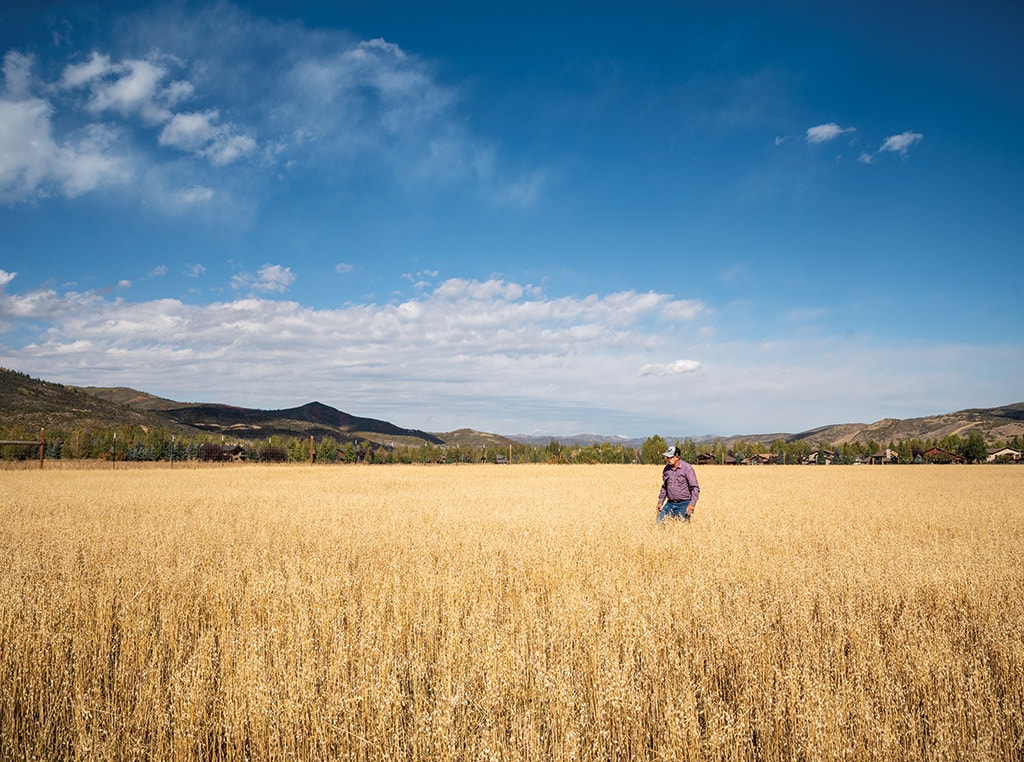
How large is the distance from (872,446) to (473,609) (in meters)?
146

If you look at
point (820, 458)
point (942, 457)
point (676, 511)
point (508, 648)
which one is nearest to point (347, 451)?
point (676, 511)

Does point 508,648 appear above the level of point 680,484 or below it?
below

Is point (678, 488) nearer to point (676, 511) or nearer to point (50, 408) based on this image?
point (676, 511)

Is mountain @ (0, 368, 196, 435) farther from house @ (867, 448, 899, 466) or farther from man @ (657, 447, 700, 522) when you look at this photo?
house @ (867, 448, 899, 466)

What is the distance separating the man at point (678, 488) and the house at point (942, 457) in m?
125

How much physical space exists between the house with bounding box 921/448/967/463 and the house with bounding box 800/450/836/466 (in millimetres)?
19146

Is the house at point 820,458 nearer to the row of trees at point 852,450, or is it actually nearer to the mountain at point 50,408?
the row of trees at point 852,450

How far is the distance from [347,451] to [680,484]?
94952 millimetres

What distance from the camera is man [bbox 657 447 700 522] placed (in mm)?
12102

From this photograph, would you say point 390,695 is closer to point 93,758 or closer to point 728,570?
point 93,758

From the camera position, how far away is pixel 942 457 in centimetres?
10506

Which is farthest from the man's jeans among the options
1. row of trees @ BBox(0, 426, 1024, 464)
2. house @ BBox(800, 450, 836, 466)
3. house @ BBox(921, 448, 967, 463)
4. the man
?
house @ BBox(800, 450, 836, 466)

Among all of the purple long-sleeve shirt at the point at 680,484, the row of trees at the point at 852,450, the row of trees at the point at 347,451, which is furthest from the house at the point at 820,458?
the purple long-sleeve shirt at the point at 680,484

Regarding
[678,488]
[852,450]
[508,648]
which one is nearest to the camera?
[508,648]
